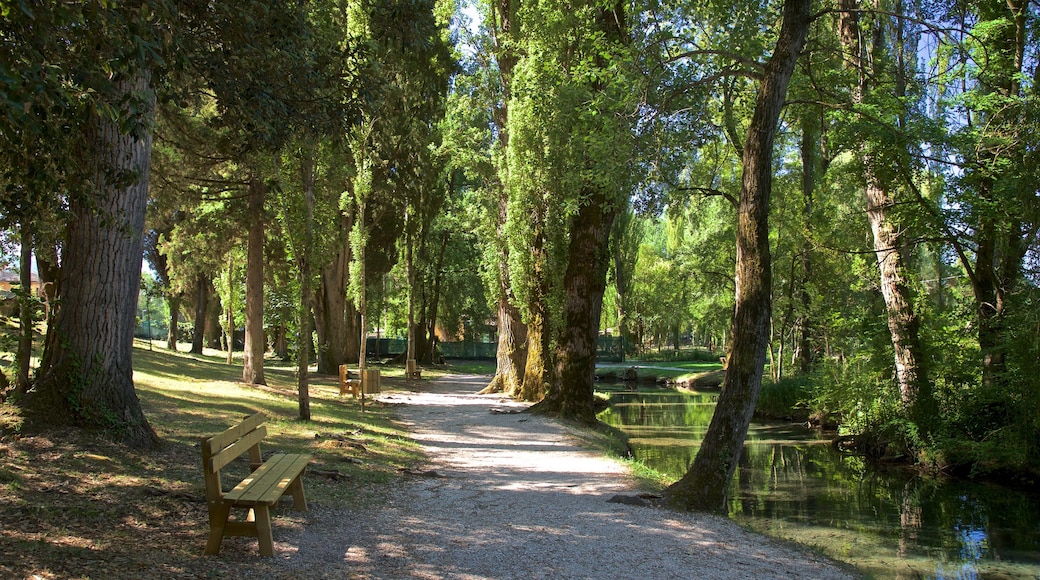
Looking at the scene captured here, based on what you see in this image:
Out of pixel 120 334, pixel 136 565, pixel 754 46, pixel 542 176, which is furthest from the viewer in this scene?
pixel 542 176

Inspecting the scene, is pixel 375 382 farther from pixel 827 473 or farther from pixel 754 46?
pixel 754 46

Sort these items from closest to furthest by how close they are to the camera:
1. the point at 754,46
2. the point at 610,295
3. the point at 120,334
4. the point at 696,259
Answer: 1. the point at 120,334
2. the point at 754,46
3. the point at 696,259
4. the point at 610,295

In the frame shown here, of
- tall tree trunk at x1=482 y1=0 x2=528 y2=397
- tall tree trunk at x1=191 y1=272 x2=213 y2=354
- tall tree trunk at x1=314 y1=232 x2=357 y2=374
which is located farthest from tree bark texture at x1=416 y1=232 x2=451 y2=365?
tall tree trunk at x1=482 y1=0 x2=528 y2=397

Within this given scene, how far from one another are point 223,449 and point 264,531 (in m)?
0.95

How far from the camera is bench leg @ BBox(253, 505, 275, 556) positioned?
17.4 feet

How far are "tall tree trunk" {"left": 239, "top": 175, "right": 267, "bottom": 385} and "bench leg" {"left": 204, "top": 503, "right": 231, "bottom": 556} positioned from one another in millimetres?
13595

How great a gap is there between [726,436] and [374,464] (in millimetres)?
4573

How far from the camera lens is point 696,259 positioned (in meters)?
32.8

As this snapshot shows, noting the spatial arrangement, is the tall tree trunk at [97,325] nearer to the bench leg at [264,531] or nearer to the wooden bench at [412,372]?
the bench leg at [264,531]

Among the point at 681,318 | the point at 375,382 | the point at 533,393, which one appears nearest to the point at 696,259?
the point at 533,393

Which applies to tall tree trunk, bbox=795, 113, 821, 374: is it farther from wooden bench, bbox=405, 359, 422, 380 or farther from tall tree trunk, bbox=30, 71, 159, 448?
tall tree trunk, bbox=30, 71, 159, 448

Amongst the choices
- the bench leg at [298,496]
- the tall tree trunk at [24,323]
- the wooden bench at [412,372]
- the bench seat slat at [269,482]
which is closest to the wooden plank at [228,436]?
the bench seat slat at [269,482]

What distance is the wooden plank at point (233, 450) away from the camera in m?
5.22

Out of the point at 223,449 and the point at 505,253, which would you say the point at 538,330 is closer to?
the point at 505,253
